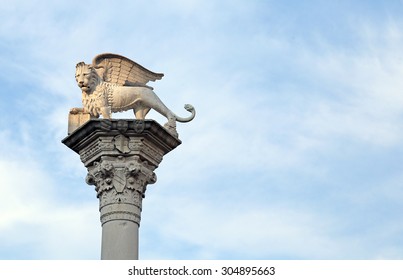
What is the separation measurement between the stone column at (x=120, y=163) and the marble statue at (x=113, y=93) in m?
0.80

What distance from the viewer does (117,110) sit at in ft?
94.1

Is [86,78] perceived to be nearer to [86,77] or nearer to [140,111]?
[86,77]

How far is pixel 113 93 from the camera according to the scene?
1132 inches

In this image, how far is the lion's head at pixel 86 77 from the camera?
94.1ft

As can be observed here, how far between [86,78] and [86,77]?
0.09ft

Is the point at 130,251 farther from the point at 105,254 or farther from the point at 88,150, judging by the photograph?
the point at 88,150

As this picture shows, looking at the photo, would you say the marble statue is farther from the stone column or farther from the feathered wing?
the stone column

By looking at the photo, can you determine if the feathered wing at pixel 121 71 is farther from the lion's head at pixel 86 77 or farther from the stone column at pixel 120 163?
the stone column at pixel 120 163

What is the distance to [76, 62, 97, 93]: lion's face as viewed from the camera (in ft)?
94.1

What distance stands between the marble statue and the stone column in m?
0.80

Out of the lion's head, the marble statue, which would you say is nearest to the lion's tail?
the marble statue

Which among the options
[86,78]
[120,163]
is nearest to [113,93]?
[86,78]
